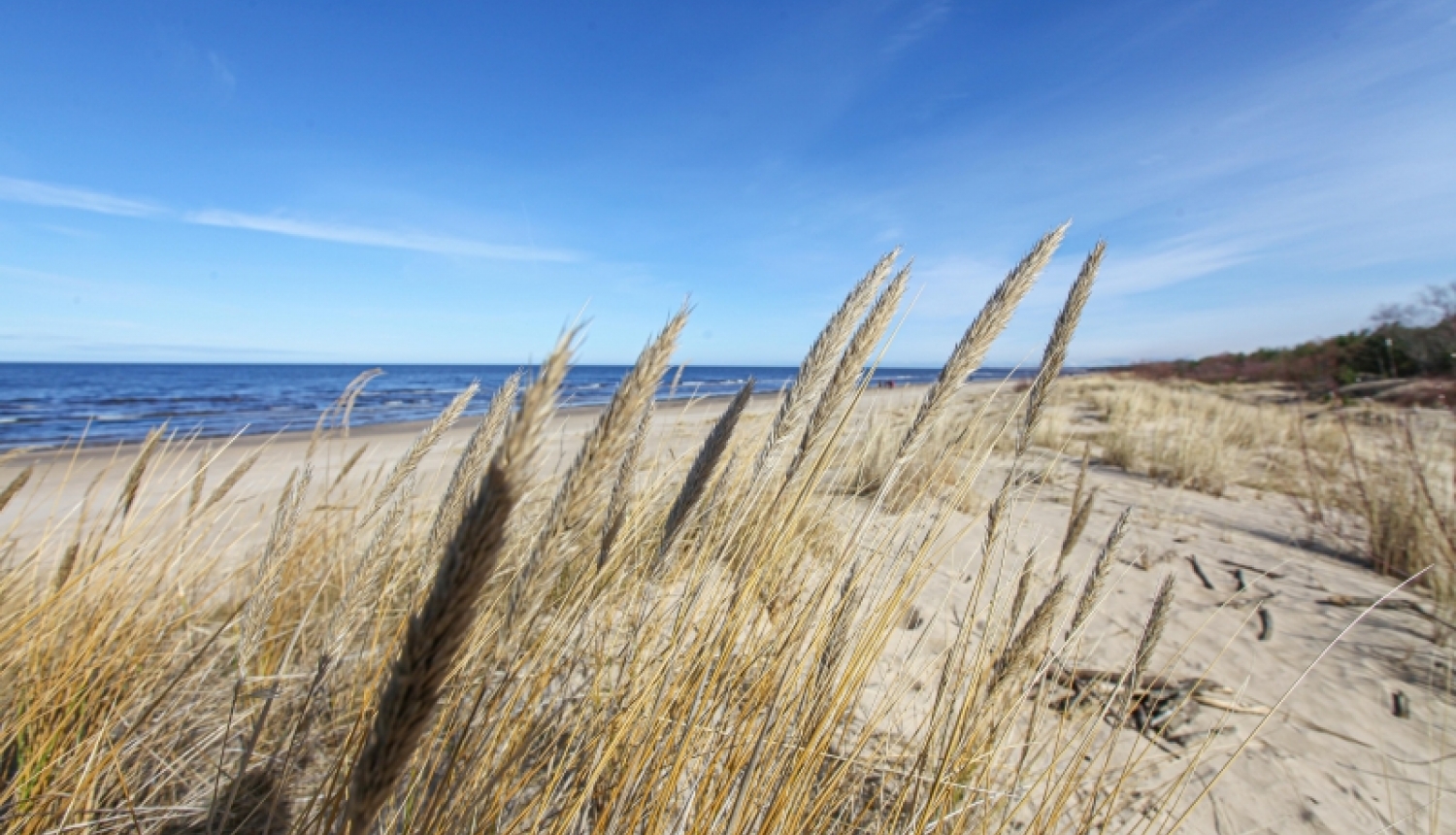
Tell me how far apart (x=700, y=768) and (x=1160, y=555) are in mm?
3784

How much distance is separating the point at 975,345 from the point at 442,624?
1192mm

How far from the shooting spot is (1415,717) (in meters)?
2.20

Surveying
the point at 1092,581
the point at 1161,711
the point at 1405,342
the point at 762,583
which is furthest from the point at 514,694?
the point at 1405,342

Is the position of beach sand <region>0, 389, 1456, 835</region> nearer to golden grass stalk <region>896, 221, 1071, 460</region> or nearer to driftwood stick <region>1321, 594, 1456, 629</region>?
driftwood stick <region>1321, 594, 1456, 629</region>

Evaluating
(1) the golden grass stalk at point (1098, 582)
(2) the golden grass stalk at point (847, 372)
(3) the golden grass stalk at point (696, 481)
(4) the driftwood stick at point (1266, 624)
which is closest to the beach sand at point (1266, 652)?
(4) the driftwood stick at point (1266, 624)

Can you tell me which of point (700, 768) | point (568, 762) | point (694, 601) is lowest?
point (700, 768)

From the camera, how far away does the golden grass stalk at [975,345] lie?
1.29 metres

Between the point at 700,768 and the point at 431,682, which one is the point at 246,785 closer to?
the point at 700,768

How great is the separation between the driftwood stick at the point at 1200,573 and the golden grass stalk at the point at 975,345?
317cm

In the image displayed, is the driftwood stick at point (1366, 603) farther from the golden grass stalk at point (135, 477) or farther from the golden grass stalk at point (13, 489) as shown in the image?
the golden grass stalk at point (13, 489)

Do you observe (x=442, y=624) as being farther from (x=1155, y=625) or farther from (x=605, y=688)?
(x=1155, y=625)

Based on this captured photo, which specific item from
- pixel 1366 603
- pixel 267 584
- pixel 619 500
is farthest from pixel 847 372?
pixel 1366 603

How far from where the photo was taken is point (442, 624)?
0.48 m

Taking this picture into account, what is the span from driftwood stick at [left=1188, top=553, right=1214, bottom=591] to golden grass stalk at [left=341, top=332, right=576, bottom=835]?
418 centimetres
